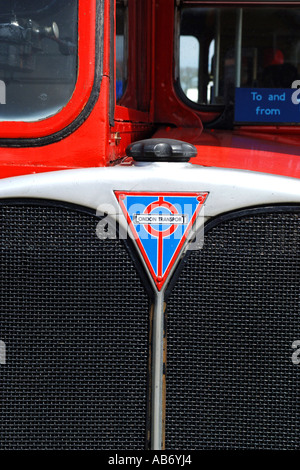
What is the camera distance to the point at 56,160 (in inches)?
63.7

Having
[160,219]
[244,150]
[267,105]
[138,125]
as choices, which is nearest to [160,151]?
[160,219]

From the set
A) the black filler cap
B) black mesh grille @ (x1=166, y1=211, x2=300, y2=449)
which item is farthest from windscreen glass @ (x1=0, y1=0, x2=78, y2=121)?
black mesh grille @ (x1=166, y1=211, x2=300, y2=449)

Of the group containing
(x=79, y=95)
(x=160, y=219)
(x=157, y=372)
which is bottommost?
(x=157, y=372)

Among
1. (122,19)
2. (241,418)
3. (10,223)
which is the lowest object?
(241,418)

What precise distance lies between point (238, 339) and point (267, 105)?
133 centimetres

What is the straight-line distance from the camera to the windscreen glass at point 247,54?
8.42ft

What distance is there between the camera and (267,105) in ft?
8.50

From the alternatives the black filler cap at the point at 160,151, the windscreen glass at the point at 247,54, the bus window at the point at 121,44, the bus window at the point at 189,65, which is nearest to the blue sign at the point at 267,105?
the windscreen glass at the point at 247,54

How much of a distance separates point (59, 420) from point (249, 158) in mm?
953

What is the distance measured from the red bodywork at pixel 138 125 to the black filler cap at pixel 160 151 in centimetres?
12

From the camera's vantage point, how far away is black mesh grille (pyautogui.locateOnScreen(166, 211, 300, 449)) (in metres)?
1.53

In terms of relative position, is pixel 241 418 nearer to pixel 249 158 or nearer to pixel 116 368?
pixel 116 368

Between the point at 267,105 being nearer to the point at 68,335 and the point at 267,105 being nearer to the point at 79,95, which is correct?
the point at 79,95
